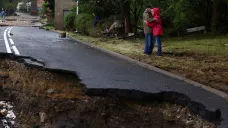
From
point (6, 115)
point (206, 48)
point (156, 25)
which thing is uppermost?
point (156, 25)

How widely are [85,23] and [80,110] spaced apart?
20.9 m

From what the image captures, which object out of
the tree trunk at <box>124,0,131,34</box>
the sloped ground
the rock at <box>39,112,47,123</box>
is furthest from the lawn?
the sloped ground

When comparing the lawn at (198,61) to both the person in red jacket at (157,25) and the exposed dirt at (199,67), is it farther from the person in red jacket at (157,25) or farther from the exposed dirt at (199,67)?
the person in red jacket at (157,25)

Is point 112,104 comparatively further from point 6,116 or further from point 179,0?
point 179,0

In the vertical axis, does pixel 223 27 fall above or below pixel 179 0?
below

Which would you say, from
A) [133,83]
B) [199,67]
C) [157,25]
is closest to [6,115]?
[133,83]

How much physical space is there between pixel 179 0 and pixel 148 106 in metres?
12.5

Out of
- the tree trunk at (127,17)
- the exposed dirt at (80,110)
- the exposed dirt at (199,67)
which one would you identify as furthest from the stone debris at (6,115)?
the tree trunk at (127,17)

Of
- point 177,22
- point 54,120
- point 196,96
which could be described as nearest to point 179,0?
point 177,22

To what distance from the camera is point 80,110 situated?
6.33 metres

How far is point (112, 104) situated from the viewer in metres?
Result: 6.66

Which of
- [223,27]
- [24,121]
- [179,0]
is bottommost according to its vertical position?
[24,121]

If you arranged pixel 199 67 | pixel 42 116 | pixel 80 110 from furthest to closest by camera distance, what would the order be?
1. pixel 199 67
2. pixel 80 110
3. pixel 42 116

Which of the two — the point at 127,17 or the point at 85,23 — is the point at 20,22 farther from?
the point at 127,17
